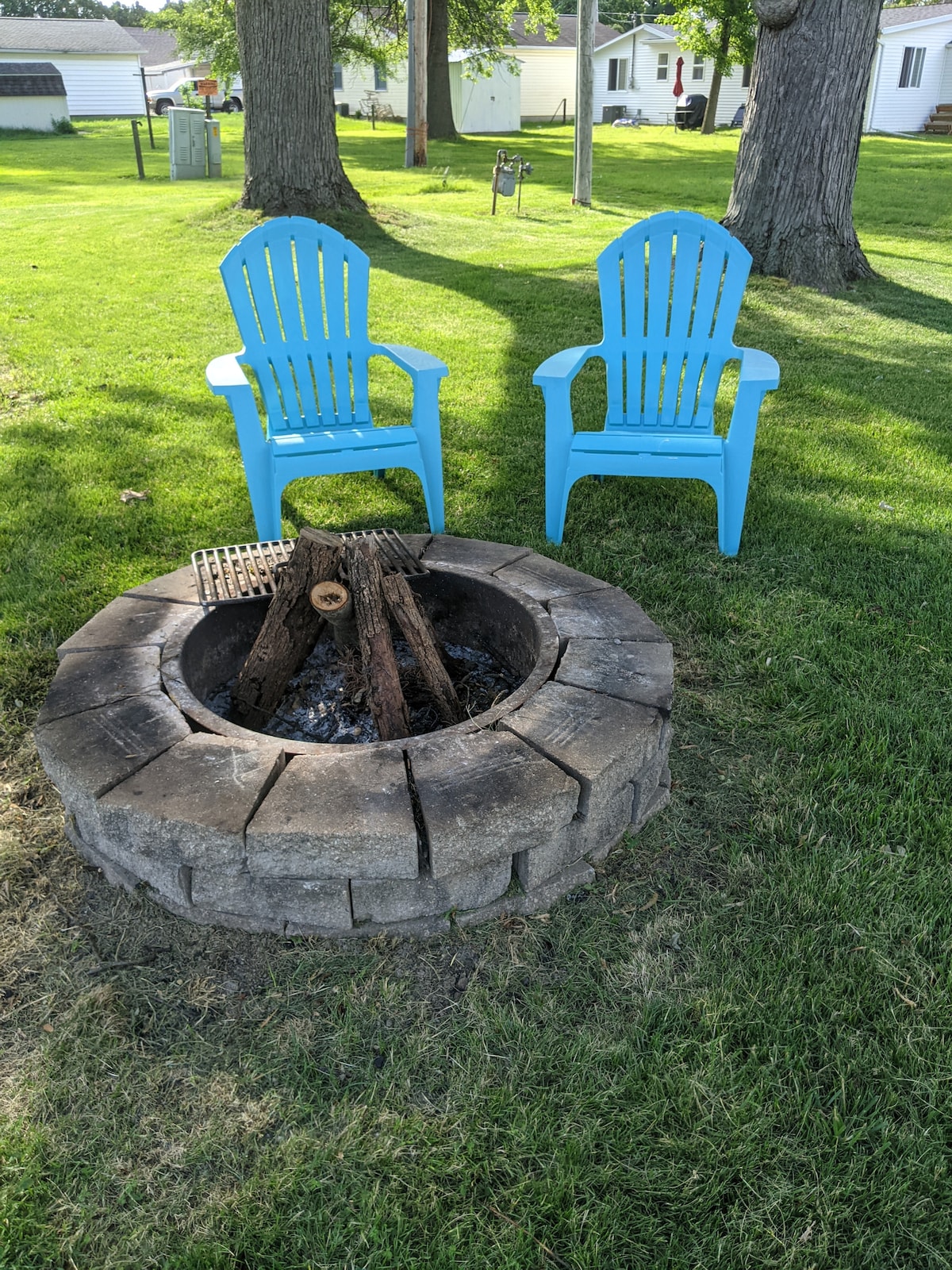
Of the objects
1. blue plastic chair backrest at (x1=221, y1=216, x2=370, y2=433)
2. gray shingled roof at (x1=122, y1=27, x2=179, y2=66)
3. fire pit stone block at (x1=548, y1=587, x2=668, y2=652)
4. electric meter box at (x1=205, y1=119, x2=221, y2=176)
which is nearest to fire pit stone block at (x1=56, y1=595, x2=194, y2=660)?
fire pit stone block at (x1=548, y1=587, x2=668, y2=652)

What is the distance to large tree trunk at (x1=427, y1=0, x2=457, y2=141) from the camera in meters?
19.7

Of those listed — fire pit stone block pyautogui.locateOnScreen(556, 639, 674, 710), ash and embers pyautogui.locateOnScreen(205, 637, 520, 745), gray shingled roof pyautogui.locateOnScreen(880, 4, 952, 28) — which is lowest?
ash and embers pyautogui.locateOnScreen(205, 637, 520, 745)

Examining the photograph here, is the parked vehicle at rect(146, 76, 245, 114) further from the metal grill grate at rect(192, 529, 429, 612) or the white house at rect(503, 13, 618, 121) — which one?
the metal grill grate at rect(192, 529, 429, 612)

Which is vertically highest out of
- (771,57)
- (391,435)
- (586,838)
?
(771,57)

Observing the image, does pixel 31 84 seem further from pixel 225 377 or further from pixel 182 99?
pixel 225 377

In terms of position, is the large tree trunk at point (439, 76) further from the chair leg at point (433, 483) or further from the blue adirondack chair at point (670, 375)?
the chair leg at point (433, 483)

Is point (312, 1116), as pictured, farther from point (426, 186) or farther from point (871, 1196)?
point (426, 186)

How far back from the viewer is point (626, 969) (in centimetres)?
189

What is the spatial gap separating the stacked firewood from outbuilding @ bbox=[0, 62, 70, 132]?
30864mm

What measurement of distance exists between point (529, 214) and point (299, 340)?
8.74m

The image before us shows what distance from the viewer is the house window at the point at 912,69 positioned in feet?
90.3

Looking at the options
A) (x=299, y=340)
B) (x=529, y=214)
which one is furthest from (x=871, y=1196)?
(x=529, y=214)

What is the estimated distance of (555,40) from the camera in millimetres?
30438

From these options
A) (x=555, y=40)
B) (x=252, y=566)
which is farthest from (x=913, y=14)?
(x=252, y=566)
